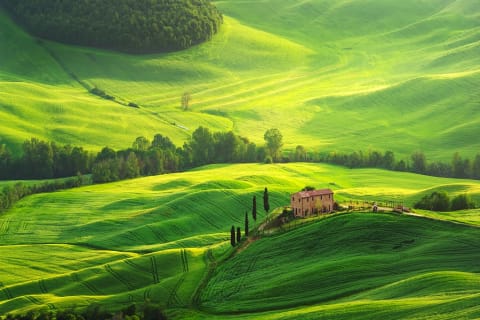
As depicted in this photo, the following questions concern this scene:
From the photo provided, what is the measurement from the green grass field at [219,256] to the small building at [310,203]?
5524mm

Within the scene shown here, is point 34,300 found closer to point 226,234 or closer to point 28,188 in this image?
point 226,234

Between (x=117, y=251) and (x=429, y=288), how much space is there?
172ft

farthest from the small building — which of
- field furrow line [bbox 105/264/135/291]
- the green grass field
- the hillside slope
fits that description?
field furrow line [bbox 105/264/135/291]

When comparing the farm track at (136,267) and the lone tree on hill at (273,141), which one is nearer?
the farm track at (136,267)

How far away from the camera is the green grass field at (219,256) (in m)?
84.9

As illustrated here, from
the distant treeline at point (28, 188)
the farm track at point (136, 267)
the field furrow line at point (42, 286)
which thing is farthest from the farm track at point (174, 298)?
the distant treeline at point (28, 188)

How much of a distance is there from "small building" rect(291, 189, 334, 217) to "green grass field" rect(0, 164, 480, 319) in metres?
5.52

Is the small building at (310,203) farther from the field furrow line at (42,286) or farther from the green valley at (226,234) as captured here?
the field furrow line at (42,286)

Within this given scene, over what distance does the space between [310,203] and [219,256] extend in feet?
38.8

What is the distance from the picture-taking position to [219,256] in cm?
10662

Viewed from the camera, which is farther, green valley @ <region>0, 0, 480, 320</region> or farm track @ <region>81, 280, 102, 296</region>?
farm track @ <region>81, 280, 102, 296</region>

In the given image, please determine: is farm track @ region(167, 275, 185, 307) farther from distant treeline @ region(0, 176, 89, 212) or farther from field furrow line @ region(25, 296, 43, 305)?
distant treeline @ region(0, 176, 89, 212)

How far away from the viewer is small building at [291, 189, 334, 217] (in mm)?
108688

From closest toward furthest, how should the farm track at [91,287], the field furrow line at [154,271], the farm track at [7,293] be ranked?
the farm track at [91,287]
the farm track at [7,293]
the field furrow line at [154,271]
